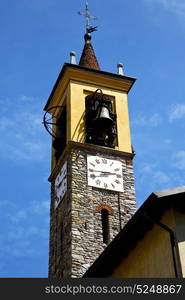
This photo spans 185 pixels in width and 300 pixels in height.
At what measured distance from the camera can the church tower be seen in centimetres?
1562

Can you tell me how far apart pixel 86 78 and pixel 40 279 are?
12417 mm

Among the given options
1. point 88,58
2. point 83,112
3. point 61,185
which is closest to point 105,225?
point 61,185

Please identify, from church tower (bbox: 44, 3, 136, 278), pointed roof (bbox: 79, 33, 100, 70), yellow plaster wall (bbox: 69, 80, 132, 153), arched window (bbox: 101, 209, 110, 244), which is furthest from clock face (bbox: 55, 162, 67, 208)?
pointed roof (bbox: 79, 33, 100, 70)

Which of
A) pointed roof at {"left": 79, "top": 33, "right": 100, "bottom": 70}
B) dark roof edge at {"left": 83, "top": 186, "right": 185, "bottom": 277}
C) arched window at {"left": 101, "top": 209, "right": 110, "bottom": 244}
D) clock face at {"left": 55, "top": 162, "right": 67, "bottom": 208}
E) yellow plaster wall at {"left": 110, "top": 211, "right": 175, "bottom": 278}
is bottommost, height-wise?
yellow plaster wall at {"left": 110, "top": 211, "right": 175, "bottom": 278}

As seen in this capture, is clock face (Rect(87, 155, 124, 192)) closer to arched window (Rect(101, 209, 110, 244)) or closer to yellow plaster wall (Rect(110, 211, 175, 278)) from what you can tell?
arched window (Rect(101, 209, 110, 244))

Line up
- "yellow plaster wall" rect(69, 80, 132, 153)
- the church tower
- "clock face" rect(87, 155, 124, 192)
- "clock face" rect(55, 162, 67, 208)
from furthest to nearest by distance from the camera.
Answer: "yellow plaster wall" rect(69, 80, 132, 153), "clock face" rect(55, 162, 67, 208), "clock face" rect(87, 155, 124, 192), the church tower

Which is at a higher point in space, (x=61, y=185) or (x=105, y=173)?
(x=105, y=173)

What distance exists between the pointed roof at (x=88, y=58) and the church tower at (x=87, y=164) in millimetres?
34

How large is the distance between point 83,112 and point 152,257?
387 inches

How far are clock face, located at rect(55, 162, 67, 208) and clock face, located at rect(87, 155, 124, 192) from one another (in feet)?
2.30

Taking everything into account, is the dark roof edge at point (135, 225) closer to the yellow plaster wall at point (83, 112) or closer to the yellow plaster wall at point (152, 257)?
the yellow plaster wall at point (152, 257)

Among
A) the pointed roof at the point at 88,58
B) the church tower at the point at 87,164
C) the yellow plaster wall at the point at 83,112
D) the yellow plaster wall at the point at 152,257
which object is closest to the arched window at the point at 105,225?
the church tower at the point at 87,164

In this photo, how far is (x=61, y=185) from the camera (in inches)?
687

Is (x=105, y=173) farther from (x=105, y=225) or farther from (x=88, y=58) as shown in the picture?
(x=88, y=58)
